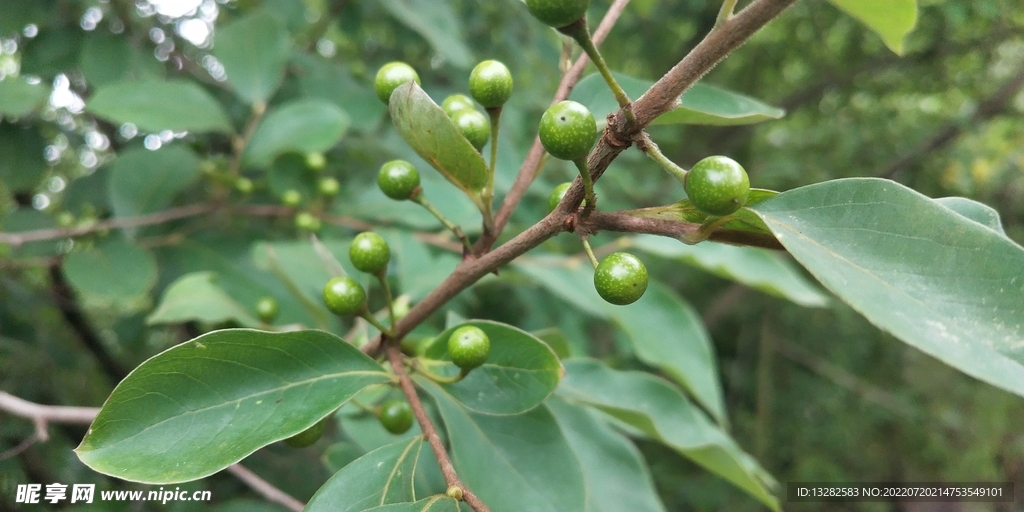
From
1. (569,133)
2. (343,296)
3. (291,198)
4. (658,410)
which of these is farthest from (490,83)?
(291,198)

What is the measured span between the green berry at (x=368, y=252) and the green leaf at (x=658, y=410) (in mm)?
639

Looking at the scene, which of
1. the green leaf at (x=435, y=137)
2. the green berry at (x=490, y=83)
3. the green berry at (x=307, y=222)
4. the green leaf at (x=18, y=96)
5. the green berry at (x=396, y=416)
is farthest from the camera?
the green berry at (x=307, y=222)

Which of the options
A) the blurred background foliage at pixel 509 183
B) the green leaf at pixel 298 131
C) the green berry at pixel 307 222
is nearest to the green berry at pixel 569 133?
the blurred background foliage at pixel 509 183

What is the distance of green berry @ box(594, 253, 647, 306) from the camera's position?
84cm

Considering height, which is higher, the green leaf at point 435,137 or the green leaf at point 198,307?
the green leaf at point 435,137

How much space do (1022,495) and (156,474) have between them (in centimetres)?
663

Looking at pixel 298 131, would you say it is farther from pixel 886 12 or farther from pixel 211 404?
pixel 886 12

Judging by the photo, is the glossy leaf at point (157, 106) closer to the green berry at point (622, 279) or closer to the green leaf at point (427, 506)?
the green leaf at point (427, 506)

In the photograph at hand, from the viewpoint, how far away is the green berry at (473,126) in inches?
42.8

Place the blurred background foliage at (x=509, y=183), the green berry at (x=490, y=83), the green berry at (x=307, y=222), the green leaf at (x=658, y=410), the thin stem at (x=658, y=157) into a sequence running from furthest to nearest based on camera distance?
the blurred background foliage at (x=509, y=183) < the green berry at (x=307, y=222) < the green leaf at (x=658, y=410) < the green berry at (x=490, y=83) < the thin stem at (x=658, y=157)

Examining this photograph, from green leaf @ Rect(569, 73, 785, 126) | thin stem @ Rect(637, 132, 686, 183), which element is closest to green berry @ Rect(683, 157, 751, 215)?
thin stem @ Rect(637, 132, 686, 183)

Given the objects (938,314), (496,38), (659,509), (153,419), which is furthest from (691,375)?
(496,38)

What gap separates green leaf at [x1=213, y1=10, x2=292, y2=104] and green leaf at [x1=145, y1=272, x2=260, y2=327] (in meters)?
1.11

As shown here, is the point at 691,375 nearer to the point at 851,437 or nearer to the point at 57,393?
the point at 57,393
